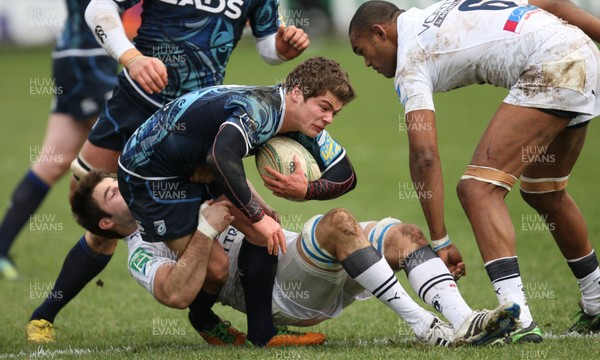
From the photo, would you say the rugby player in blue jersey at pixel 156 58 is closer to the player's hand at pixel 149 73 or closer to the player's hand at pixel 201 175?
the player's hand at pixel 149 73

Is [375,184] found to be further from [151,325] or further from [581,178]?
[151,325]

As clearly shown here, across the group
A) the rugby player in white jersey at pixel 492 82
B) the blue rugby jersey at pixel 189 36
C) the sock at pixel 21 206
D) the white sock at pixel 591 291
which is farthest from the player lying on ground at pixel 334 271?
the sock at pixel 21 206

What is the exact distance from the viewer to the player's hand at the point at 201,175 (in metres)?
5.69

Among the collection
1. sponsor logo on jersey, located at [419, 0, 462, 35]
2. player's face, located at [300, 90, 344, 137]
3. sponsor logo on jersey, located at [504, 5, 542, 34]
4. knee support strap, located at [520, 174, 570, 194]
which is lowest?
knee support strap, located at [520, 174, 570, 194]

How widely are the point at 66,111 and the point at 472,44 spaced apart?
16.0ft

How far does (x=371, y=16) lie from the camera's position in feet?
19.7

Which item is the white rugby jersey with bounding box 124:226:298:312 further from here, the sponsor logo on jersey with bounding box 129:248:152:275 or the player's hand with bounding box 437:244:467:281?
the player's hand with bounding box 437:244:467:281

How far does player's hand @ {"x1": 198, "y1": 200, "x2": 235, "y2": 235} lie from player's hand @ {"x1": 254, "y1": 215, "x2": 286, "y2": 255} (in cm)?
34

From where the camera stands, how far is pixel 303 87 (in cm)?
544

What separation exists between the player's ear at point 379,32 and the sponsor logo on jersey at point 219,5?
3.90ft

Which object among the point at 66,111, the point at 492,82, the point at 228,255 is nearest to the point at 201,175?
the point at 228,255

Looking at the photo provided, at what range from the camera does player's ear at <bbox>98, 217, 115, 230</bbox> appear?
6.15 meters

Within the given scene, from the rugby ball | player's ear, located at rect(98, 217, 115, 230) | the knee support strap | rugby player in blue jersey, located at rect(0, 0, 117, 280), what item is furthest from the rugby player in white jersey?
rugby player in blue jersey, located at rect(0, 0, 117, 280)

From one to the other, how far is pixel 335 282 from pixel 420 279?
53cm
